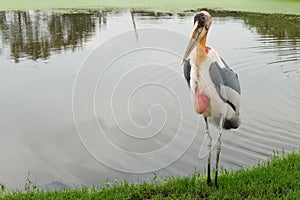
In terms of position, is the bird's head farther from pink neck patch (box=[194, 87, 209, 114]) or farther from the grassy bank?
the grassy bank

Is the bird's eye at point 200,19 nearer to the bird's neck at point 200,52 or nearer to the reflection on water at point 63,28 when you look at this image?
the bird's neck at point 200,52

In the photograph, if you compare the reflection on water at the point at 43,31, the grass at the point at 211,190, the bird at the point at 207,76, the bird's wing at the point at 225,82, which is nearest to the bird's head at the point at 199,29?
the bird at the point at 207,76

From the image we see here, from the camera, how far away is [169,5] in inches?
642

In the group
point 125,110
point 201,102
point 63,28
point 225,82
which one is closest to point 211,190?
point 201,102

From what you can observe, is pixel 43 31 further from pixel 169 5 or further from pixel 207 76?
pixel 207 76

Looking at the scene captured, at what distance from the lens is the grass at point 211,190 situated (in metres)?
3.52

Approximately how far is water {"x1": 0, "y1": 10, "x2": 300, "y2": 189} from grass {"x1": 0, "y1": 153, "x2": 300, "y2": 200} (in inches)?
27.3

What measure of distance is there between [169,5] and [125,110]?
35.1ft

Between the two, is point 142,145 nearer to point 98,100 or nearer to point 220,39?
point 98,100

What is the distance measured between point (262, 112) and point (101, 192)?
323 cm

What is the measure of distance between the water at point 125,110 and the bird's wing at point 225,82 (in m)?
0.50

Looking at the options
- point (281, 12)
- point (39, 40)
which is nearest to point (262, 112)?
point (39, 40)

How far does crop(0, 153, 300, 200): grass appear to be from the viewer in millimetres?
3523

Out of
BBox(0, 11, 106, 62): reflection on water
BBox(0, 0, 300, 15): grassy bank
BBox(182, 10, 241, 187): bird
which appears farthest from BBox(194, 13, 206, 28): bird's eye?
BBox(0, 0, 300, 15): grassy bank
